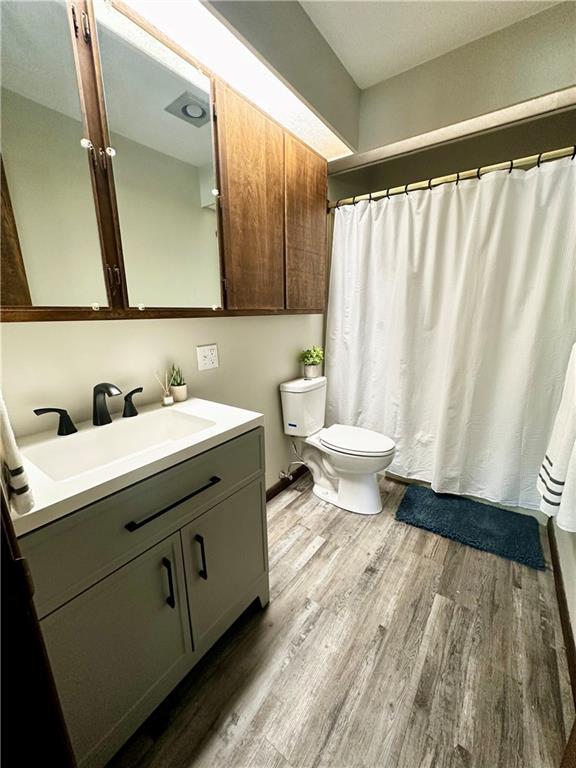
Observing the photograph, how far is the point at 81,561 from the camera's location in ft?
2.39

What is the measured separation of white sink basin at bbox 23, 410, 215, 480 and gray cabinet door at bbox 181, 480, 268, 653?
0.31m

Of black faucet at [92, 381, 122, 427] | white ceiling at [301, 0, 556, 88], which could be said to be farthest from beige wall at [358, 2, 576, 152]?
black faucet at [92, 381, 122, 427]

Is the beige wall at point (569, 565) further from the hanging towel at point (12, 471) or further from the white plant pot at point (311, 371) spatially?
the hanging towel at point (12, 471)

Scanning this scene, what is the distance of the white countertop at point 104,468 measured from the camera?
0.66 m

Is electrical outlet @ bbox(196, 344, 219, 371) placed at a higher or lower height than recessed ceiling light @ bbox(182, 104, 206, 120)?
lower

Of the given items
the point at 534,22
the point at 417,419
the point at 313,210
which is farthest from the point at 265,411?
the point at 534,22

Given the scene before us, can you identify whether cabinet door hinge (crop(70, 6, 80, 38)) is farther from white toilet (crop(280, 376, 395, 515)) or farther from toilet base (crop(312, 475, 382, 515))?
toilet base (crop(312, 475, 382, 515))

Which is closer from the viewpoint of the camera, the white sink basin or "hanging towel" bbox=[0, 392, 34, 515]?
"hanging towel" bbox=[0, 392, 34, 515]

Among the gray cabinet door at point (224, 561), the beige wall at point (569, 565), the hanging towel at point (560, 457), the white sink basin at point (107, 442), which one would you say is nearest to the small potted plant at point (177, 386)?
the white sink basin at point (107, 442)

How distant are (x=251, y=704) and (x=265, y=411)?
51.4 inches

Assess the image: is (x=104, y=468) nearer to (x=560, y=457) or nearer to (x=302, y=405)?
(x=302, y=405)

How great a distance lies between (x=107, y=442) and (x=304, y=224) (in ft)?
5.01

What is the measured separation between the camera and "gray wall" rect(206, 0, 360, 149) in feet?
3.76

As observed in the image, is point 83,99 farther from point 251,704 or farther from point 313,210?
point 251,704
